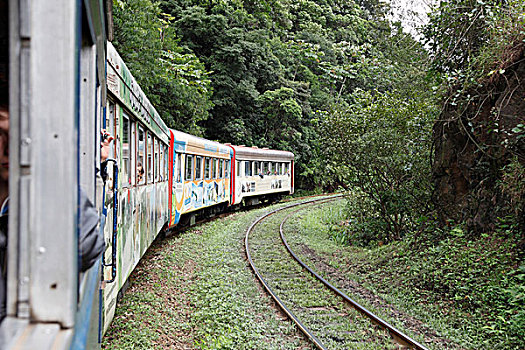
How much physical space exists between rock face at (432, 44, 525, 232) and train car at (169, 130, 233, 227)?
5.81 meters

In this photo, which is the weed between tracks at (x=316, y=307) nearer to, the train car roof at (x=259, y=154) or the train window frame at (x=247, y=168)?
the train car roof at (x=259, y=154)

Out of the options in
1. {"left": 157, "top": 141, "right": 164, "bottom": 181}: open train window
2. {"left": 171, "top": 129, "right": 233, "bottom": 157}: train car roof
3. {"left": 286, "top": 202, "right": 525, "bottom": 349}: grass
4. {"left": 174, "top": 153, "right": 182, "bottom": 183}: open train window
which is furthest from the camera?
{"left": 171, "top": 129, "right": 233, "bottom": 157}: train car roof

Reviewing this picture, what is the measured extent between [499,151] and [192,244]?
720 centimetres

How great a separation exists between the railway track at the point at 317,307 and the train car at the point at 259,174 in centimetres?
737

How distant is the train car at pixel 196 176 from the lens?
11.8 metres

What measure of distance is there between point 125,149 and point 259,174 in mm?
17258

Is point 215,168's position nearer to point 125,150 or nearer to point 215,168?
point 215,168

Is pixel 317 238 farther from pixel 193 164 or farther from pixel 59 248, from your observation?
pixel 59 248

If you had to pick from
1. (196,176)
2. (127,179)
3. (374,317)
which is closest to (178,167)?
(196,176)

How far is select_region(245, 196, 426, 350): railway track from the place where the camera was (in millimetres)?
6070

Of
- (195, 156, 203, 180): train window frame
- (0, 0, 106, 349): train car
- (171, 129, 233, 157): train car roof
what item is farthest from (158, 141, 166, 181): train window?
(0, 0, 106, 349): train car

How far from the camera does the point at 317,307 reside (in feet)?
25.2

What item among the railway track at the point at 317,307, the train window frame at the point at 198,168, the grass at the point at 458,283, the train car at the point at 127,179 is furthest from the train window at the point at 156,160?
the train window frame at the point at 198,168

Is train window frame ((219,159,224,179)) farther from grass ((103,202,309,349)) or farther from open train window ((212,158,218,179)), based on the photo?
grass ((103,202,309,349))
